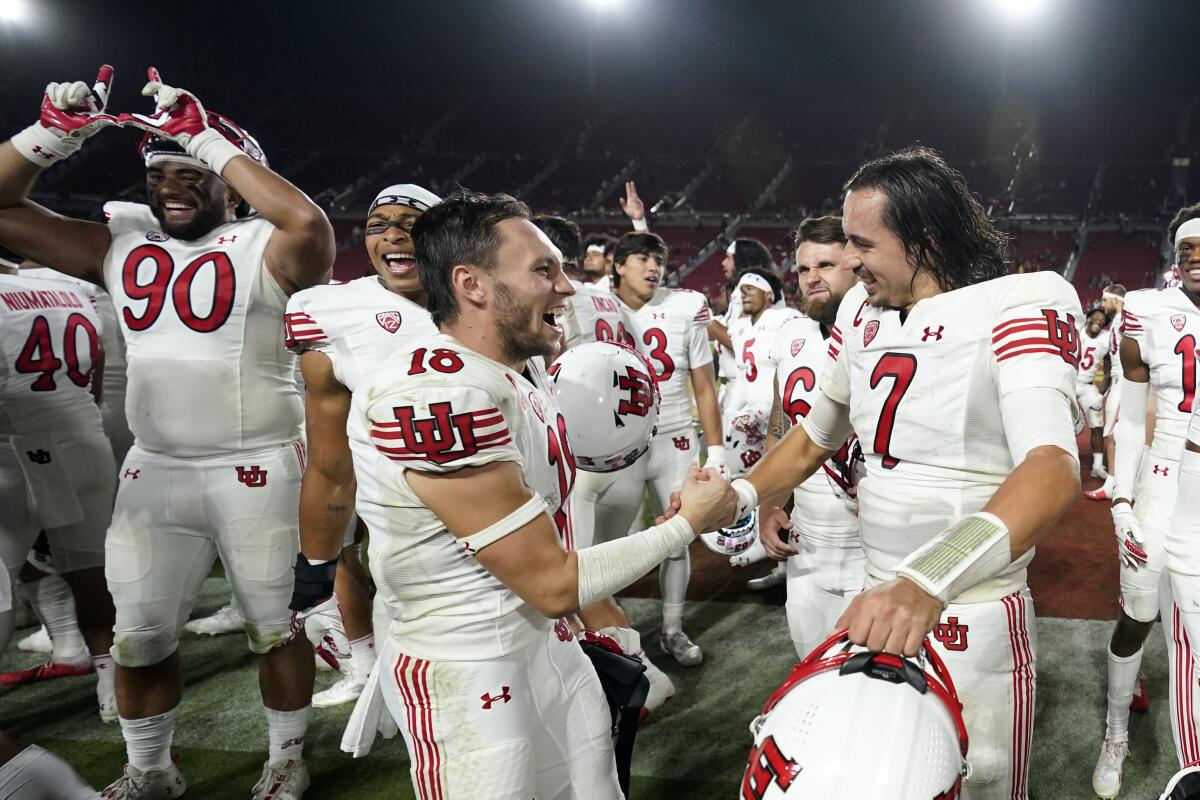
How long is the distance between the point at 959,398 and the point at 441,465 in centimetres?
121

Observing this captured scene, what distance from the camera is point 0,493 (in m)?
3.54

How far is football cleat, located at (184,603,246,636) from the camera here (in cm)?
488

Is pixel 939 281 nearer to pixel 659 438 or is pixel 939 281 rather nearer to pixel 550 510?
pixel 550 510

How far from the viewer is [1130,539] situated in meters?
3.18

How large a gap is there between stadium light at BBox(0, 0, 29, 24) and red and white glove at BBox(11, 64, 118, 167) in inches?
941

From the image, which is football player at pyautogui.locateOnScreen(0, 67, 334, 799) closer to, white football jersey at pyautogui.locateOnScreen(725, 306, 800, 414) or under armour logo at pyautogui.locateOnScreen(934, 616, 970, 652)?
under armour logo at pyautogui.locateOnScreen(934, 616, 970, 652)

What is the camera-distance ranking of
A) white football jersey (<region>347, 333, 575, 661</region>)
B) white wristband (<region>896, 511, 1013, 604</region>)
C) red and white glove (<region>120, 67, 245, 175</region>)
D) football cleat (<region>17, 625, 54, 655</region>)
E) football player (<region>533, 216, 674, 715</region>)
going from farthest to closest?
football cleat (<region>17, 625, 54, 655</region>)
football player (<region>533, 216, 674, 715</region>)
red and white glove (<region>120, 67, 245, 175</region>)
white football jersey (<region>347, 333, 575, 661</region>)
white wristband (<region>896, 511, 1013, 604</region>)

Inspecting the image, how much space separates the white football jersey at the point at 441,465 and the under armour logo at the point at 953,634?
946 millimetres

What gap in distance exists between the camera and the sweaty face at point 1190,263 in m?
3.27

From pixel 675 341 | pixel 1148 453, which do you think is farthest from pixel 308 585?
pixel 1148 453

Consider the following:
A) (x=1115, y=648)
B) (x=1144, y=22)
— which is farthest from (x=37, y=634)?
(x=1144, y=22)

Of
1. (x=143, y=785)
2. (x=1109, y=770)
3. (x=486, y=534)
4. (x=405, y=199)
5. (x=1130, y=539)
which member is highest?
(x=405, y=199)

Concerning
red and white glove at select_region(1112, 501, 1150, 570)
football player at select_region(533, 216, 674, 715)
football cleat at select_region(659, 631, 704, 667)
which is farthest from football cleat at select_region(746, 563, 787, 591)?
red and white glove at select_region(1112, 501, 1150, 570)

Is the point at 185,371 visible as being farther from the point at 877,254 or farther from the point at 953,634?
the point at 953,634
